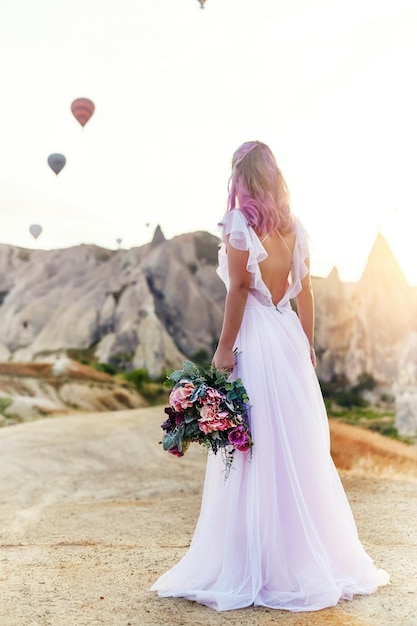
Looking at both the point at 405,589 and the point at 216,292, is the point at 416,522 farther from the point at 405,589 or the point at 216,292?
the point at 216,292

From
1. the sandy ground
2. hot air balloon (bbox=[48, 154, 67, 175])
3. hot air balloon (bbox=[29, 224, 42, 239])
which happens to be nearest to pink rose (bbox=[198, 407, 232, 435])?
the sandy ground

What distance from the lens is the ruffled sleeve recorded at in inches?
190

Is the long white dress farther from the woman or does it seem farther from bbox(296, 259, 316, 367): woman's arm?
bbox(296, 259, 316, 367): woman's arm

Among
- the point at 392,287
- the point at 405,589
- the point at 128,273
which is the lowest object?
the point at 405,589

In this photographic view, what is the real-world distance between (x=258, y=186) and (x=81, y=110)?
78.1 ft

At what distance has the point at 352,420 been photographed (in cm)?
2714

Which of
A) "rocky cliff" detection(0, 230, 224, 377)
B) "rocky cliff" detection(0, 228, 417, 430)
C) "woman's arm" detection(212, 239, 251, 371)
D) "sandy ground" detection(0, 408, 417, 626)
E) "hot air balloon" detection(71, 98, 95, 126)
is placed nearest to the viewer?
"sandy ground" detection(0, 408, 417, 626)

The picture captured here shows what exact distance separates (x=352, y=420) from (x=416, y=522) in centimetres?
1843

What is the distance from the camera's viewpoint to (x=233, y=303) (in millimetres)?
4859

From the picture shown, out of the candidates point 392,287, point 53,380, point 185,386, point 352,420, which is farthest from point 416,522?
point 392,287

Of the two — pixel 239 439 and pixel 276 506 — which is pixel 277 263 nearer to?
pixel 239 439

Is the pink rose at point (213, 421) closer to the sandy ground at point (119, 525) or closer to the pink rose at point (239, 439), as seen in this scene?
the pink rose at point (239, 439)

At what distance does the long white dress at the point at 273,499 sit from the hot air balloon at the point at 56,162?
87.0ft

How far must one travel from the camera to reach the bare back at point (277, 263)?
5016mm
